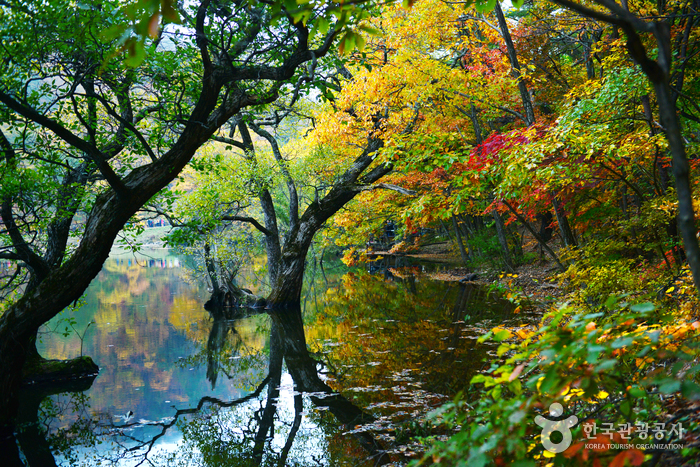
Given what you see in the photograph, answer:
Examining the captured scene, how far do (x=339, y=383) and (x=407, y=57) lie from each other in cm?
704

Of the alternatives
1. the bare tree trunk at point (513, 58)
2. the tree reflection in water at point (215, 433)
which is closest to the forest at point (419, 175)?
the bare tree trunk at point (513, 58)

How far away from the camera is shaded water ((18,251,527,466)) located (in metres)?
5.38

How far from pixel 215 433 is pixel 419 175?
10570 millimetres

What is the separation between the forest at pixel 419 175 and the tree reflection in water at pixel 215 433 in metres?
0.16

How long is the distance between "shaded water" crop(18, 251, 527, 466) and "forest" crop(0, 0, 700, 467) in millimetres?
200

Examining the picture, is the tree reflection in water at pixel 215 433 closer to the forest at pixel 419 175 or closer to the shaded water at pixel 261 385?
the shaded water at pixel 261 385

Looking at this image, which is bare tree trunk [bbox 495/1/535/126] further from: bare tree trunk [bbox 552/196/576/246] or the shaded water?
the shaded water

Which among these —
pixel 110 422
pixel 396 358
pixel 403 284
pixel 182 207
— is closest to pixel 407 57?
pixel 396 358

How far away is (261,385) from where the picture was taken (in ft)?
25.9

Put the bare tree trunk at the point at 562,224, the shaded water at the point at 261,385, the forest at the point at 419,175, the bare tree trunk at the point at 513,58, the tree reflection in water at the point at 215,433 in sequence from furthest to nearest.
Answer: the bare tree trunk at the point at 562,224
the bare tree trunk at the point at 513,58
the shaded water at the point at 261,385
the tree reflection in water at the point at 215,433
the forest at the point at 419,175

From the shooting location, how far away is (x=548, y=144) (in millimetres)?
6000

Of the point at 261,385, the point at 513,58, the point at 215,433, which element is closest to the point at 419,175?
the point at 513,58

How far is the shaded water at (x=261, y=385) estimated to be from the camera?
5.38 meters

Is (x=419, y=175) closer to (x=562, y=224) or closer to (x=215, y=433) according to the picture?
(x=562, y=224)
